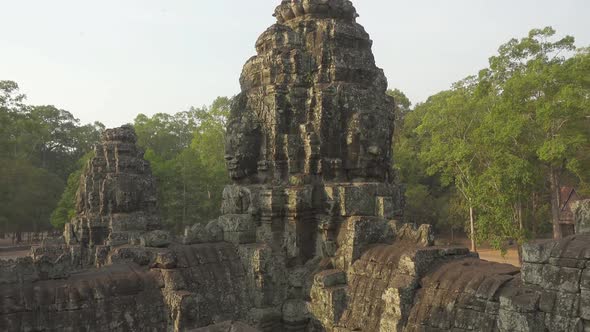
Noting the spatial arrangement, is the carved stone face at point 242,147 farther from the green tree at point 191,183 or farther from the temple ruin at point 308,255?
the green tree at point 191,183

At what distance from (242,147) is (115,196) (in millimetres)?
6000

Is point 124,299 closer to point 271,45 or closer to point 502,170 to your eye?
point 271,45

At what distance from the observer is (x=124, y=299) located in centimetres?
509

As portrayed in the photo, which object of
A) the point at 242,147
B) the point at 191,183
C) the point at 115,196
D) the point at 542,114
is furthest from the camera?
the point at 191,183

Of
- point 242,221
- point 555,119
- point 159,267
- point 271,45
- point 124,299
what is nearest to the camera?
point 124,299

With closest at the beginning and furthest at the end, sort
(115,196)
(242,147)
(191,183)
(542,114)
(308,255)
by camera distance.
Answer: (308,255), (242,147), (115,196), (542,114), (191,183)

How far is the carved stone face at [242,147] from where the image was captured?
7.70m

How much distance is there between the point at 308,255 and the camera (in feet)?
24.1

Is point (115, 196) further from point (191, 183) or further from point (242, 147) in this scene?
point (191, 183)

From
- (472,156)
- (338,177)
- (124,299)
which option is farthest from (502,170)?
(124,299)

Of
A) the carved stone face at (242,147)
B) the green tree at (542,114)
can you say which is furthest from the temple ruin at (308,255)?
the green tree at (542,114)

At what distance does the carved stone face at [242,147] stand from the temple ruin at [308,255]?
0.02 m

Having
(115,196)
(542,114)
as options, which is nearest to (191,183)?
(115,196)

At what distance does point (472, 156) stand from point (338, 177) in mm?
13405
